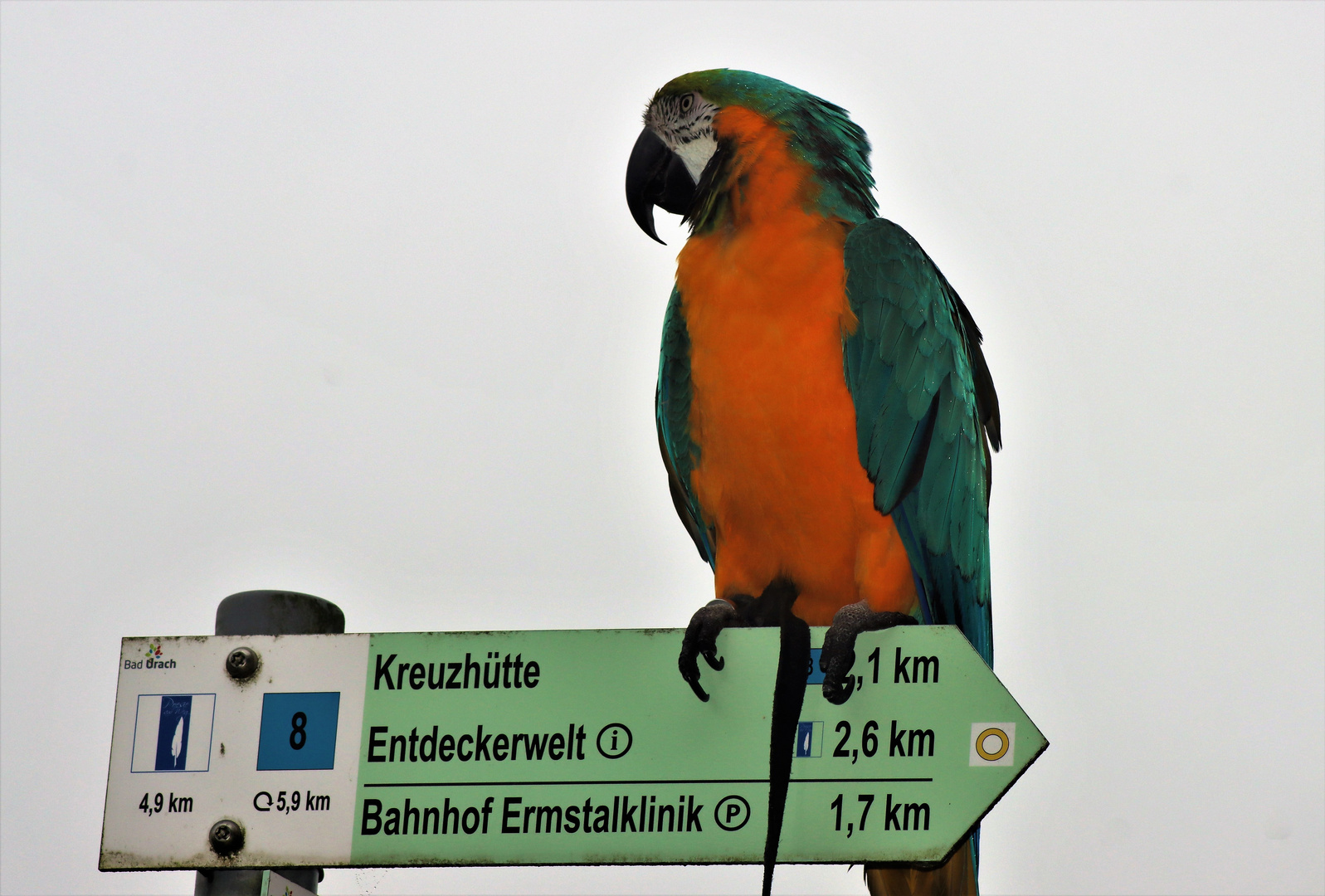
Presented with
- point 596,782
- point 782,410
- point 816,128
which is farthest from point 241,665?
point 816,128

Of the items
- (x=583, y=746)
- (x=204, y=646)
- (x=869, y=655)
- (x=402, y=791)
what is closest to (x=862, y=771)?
(x=869, y=655)

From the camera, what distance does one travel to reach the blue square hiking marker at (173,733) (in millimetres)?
1614

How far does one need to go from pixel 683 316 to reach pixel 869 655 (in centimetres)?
125

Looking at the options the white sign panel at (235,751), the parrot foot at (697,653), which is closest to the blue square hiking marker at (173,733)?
the white sign panel at (235,751)

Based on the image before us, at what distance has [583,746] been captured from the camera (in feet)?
5.23

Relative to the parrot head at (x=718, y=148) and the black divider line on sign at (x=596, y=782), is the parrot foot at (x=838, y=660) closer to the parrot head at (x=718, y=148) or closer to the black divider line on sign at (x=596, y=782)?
the black divider line on sign at (x=596, y=782)

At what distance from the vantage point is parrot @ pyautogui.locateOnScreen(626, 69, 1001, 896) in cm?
238

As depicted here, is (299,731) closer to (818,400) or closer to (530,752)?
(530,752)

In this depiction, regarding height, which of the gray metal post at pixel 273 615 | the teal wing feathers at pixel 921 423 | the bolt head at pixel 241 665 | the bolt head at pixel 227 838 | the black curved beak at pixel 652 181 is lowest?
the bolt head at pixel 227 838

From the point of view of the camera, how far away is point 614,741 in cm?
160

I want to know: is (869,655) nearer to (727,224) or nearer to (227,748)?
(227,748)

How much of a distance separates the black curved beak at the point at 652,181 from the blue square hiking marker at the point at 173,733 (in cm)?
182

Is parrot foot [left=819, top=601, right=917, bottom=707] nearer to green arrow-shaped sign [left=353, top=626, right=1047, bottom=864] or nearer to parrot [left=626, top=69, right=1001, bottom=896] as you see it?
green arrow-shaped sign [left=353, top=626, right=1047, bottom=864]

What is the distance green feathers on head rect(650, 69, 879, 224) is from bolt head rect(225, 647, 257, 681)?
172 cm
